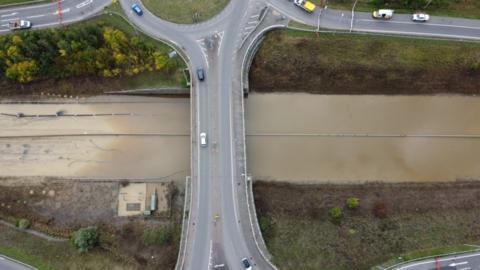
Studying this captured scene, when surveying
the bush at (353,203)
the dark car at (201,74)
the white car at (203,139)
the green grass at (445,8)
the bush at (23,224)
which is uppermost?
the green grass at (445,8)

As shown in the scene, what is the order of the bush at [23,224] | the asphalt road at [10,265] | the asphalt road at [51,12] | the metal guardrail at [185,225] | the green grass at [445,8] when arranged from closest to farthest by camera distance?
the metal guardrail at [185,225], the asphalt road at [10,265], the bush at [23,224], the green grass at [445,8], the asphalt road at [51,12]

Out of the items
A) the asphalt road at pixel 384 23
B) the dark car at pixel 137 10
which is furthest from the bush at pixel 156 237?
the asphalt road at pixel 384 23

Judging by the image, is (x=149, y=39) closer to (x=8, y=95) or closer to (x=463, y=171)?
(x=8, y=95)

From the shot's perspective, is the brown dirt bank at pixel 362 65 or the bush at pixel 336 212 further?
the brown dirt bank at pixel 362 65

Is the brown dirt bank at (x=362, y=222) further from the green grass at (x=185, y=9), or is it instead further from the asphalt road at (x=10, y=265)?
the asphalt road at (x=10, y=265)

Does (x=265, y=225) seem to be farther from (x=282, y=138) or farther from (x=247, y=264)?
(x=282, y=138)

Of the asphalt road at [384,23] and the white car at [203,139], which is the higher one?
the asphalt road at [384,23]
